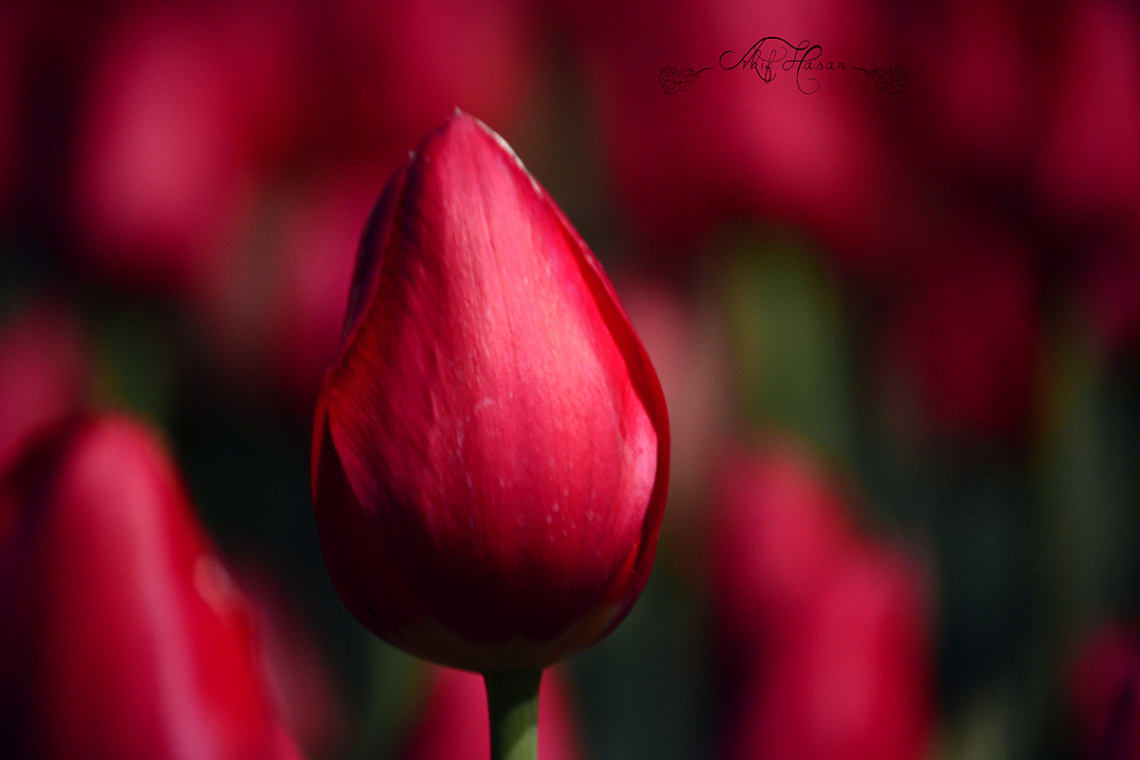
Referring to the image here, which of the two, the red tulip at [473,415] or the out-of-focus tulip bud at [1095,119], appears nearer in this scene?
the red tulip at [473,415]

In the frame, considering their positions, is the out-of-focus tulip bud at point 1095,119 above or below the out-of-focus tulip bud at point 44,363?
above

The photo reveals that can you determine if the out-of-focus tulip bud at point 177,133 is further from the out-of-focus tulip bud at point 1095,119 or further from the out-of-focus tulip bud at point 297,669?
the out-of-focus tulip bud at point 1095,119

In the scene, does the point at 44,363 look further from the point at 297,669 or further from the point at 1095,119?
the point at 1095,119

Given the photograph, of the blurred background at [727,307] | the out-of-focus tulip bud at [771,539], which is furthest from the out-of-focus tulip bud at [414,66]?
the out-of-focus tulip bud at [771,539]

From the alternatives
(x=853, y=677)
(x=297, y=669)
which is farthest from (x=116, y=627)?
(x=853, y=677)

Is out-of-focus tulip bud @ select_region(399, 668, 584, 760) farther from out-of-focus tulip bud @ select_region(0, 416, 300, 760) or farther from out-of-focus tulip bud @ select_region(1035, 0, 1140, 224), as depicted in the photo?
out-of-focus tulip bud @ select_region(1035, 0, 1140, 224)

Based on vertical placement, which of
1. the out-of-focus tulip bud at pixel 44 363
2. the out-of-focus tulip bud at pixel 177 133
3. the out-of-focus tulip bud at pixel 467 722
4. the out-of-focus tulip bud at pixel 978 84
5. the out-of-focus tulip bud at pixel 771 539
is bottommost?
the out-of-focus tulip bud at pixel 467 722
